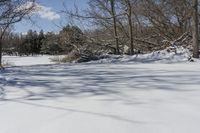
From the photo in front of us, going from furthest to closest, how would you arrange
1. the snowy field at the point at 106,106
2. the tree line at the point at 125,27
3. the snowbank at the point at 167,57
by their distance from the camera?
the tree line at the point at 125,27
the snowbank at the point at 167,57
the snowy field at the point at 106,106

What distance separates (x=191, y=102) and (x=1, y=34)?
15.2 m

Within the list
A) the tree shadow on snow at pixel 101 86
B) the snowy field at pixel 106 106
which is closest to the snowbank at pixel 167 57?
the tree shadow on snow at pixel 101 86

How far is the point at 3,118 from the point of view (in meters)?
4.38

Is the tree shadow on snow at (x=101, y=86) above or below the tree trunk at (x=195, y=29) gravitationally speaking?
below

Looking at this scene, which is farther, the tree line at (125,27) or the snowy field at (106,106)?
the tree line at (125,27)

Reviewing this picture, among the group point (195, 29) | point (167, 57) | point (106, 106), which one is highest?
point (195, 29)

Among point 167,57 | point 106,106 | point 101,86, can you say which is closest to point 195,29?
point 167,57

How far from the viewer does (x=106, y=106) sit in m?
4.52

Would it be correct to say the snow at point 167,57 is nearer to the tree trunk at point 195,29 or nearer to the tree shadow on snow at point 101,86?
the tree trunk at point 195,29

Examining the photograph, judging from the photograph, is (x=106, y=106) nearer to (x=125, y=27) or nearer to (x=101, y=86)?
(x=101, y=86)

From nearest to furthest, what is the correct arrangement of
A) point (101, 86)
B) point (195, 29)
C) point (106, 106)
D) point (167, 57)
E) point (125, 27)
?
point (106, 106)
point (101, 86)
point (195, 29)
point (167, 57)
point (125, 27)

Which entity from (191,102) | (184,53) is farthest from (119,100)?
(184,53)

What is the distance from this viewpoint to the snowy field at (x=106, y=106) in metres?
3.71

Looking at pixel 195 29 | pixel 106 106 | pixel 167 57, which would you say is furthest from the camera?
pixel 167 57
